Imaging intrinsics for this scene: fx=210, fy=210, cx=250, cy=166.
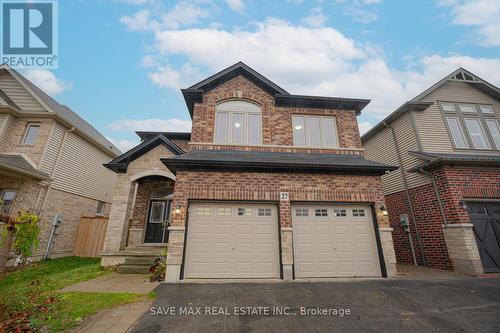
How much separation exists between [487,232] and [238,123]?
10.6 m

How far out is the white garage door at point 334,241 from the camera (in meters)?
6.91

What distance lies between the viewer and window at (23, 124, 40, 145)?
10958mm

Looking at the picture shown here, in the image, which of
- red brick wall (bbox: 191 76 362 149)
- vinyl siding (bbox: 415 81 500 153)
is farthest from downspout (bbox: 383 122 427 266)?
red brick wall (bbox: 191 76 362 149)

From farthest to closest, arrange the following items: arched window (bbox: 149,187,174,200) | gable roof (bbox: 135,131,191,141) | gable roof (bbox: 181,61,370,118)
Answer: gable roof (bbox: 135,131,191,141)
arched window (bbox: 149,187,174,200)
gable roof (bbox: 181,61,370,118)

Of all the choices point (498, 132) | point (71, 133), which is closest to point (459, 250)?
point (498, 132)

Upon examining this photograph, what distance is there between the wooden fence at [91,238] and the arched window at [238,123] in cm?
880

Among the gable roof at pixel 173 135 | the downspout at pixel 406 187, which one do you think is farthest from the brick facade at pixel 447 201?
the gable roof at pixel 173 135

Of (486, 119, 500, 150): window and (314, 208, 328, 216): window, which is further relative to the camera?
(486, 119, 500, 150): window

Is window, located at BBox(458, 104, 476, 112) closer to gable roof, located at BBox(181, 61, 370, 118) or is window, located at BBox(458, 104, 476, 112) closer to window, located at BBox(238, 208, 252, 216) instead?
gable roof, located at BBox(181, 61, 370, 118)

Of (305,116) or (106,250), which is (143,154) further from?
(305,116)

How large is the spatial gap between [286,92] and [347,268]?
7386mm

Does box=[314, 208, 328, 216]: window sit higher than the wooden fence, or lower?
higher

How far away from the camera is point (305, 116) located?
9.57 metres

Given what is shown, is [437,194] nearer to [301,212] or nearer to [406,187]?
[406,187]
